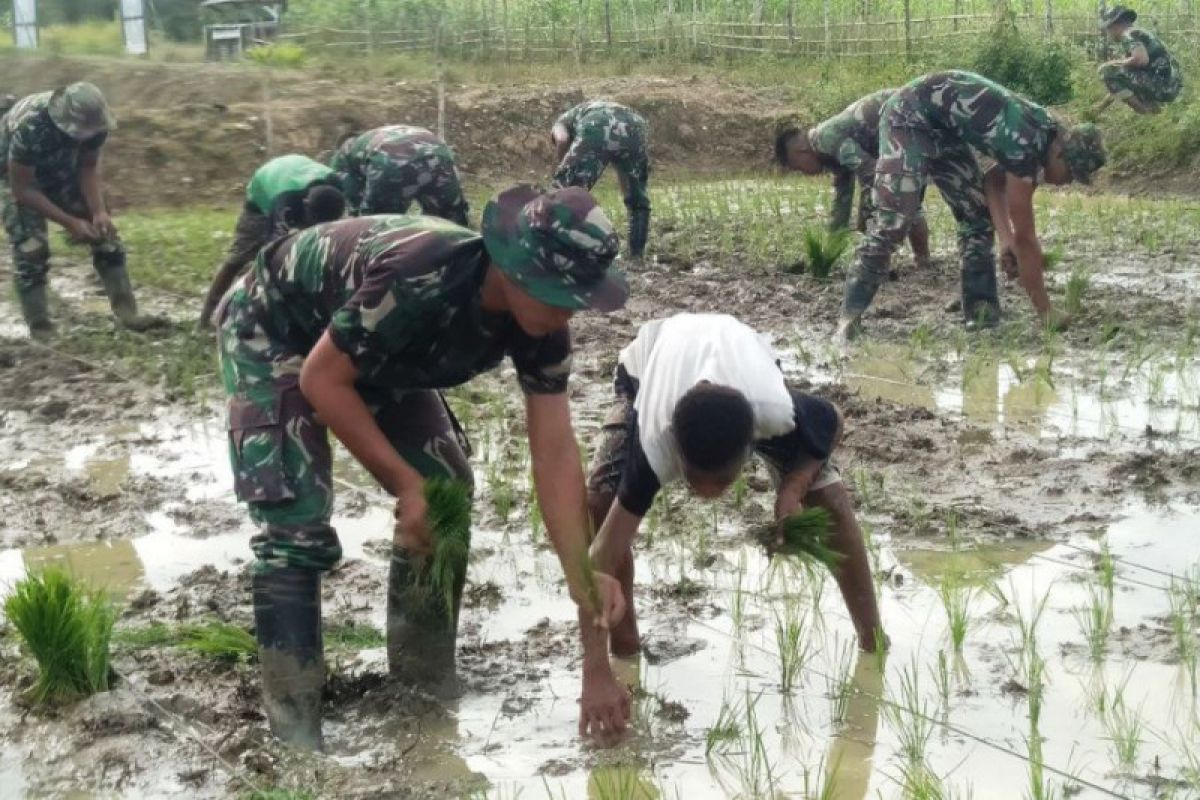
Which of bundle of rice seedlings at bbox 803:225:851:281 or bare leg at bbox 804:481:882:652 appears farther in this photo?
bundle of rice seedlings at bbox 803:225:851:281

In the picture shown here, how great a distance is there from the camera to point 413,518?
10.8 ft

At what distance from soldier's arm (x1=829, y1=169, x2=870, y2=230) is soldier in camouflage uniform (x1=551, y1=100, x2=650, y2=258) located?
1.32 meters

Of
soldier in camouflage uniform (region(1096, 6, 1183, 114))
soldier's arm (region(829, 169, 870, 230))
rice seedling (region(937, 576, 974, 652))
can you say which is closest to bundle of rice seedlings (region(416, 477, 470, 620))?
rice seedling (region(937, 576, 974, 652))

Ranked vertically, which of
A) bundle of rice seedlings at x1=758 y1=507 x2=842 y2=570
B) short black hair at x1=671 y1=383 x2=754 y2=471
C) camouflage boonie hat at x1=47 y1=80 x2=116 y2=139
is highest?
camouflage boonie hat at x1=47 y1=80 x2=116 y2=139

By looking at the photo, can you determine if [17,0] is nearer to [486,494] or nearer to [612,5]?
[612,5]

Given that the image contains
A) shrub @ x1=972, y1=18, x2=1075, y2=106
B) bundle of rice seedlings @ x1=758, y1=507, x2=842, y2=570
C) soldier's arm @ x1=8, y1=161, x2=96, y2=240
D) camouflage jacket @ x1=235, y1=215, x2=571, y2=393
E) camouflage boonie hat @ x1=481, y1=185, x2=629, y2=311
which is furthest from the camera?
shrub @ x1=972, y1=18, x2=1075, y2=106

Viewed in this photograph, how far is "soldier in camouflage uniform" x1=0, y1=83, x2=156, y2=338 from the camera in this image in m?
8.01

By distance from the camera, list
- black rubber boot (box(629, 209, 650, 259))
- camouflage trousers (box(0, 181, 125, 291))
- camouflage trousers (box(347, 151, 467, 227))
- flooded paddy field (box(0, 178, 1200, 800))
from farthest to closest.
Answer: black rubber boot (box(629, 209, 650, 259))
camouflage trousers (box(0, 181, 125, 291))
camouflage trousers (box(347, 151, 467, 227))
flooded paddy field (box(0, 178, 1200, 800))

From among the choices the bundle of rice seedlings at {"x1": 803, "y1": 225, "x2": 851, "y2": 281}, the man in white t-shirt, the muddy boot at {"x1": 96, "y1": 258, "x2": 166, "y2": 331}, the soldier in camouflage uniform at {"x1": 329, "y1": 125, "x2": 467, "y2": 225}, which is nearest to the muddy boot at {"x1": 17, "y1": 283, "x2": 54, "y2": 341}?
the muddy boot at {"x1": 96, "y1": 258, "x2": 166, "y2": 331}

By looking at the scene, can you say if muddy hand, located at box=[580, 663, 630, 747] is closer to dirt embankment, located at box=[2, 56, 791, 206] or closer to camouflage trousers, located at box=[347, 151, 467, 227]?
camouflage trousers, located at box=[347, 151, 467, 227]

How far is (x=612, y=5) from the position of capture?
2238 centimetres

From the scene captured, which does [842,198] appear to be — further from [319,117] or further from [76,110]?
[319,117]

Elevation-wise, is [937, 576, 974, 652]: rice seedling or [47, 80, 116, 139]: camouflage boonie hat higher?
[47, 80, 116, 139]: camouflage boonie hat

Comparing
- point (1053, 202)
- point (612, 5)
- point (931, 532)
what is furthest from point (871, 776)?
point (612, 5)
